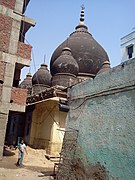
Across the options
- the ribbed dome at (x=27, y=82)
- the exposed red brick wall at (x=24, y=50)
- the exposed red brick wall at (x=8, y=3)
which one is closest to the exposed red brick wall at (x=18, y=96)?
the exposed red brick wall at (x=24, y=50)

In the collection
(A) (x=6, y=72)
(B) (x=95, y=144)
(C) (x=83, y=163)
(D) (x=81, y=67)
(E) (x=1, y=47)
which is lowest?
(C) (x=83, y=163)

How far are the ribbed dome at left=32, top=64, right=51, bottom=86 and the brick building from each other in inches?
373

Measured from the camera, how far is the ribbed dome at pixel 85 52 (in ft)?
75.0

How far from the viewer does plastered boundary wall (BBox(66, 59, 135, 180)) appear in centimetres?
462

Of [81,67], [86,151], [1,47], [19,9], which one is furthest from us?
[81,67]

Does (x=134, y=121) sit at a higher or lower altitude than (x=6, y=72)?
lower

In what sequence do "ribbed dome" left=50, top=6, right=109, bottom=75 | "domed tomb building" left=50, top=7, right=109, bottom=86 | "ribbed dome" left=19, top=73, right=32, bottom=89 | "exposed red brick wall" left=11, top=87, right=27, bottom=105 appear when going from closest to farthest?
"exposed red brick wall" left=11, top=87, right=27, bottom=105, "domed tomb building" left=50, top=7, right=109, bottom=86, "ribbed dome" left=50, top=6, right=109, bottom=75, "ribbed dome" left=19, top=73, right=32, bottom=89

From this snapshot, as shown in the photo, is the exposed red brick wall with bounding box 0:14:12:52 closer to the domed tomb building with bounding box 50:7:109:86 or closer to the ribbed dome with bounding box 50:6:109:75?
the domed tomb building with bounding box 50:7:109:86

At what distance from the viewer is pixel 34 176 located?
9.02m

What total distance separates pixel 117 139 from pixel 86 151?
145cm

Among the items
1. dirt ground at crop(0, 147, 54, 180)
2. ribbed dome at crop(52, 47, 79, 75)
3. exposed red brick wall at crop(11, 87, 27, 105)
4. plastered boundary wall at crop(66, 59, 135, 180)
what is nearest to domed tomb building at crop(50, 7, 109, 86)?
ribbed dome at crop(52, 47, 79, 75)

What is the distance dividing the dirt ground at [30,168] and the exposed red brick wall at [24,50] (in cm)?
618

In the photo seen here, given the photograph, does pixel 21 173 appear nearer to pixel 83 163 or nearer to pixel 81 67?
pixel 83 163

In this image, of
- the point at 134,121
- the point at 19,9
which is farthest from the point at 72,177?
the point at 19,9
